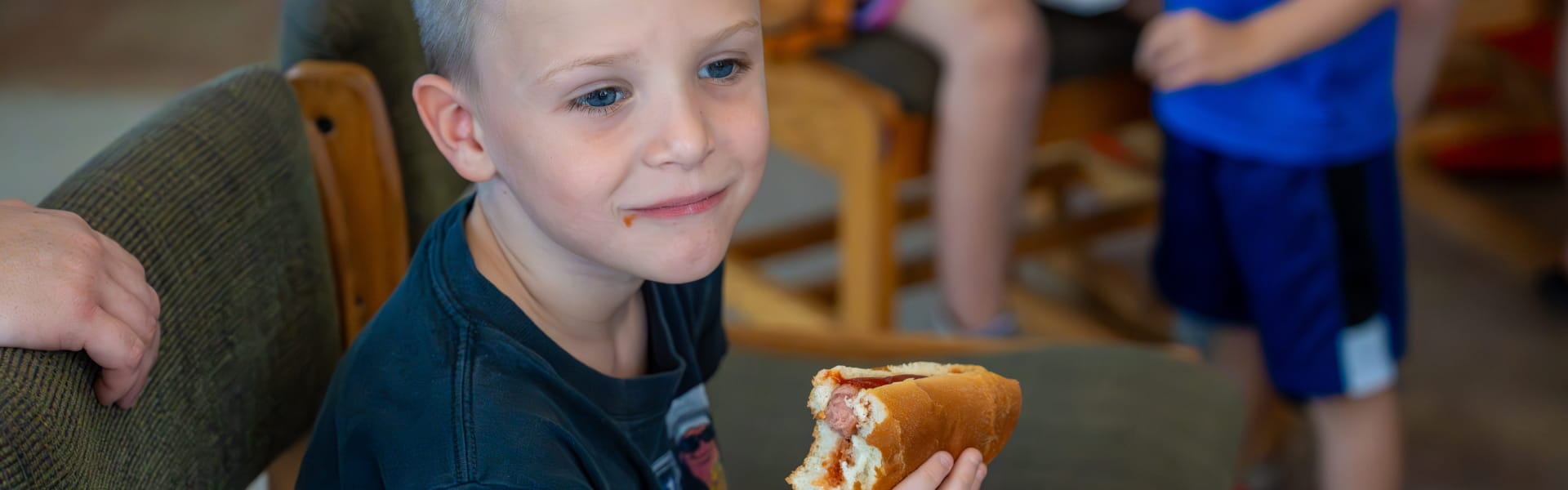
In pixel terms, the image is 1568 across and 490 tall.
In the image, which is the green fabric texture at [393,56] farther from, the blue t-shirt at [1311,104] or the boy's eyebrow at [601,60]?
the blue t-shirt at [1311,104]

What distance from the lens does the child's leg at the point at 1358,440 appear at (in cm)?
151

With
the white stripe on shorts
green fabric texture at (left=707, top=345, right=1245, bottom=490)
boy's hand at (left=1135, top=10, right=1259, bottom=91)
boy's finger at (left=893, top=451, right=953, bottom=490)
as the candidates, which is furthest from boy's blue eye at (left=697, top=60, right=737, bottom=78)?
the white stripe on shorts

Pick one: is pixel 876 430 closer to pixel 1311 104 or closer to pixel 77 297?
pixel 77 297

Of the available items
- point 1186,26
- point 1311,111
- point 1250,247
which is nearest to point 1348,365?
point 1250,247

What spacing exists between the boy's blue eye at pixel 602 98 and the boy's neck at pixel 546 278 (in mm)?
99

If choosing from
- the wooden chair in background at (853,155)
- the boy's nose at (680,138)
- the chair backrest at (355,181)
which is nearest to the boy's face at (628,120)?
the boy's nose at (680,138)

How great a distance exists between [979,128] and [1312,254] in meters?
0.37

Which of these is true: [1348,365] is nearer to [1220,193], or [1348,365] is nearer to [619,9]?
[1220,193]

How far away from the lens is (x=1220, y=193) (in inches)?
58.6

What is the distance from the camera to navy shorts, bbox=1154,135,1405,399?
1.42 m

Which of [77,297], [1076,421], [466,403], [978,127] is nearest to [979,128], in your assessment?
[978,127]

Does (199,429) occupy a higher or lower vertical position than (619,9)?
lower

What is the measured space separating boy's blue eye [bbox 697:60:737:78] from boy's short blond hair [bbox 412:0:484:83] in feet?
0.37

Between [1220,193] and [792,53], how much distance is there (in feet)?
1.64
